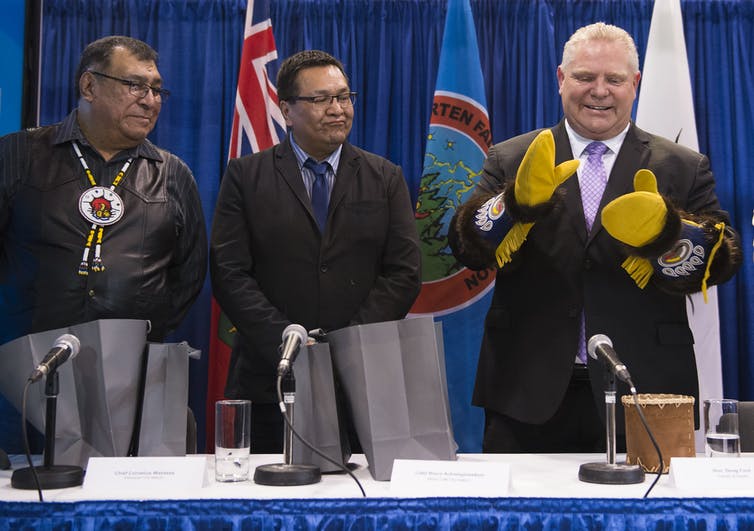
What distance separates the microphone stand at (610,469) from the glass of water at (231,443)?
648mm

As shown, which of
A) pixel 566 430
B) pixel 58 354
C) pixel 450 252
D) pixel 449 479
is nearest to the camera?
pixel 449 479

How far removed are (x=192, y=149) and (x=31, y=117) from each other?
5.23ft

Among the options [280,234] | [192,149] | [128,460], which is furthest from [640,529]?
[192,149]

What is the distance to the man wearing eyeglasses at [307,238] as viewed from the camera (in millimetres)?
2500

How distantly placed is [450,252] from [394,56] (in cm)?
113

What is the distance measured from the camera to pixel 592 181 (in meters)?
2.36

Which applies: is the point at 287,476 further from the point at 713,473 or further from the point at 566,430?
the point at 566,430

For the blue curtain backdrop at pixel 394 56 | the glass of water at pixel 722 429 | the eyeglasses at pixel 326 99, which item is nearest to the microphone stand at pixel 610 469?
the glass of water at pixel 722 429


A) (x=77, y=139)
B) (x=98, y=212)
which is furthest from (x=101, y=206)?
(x=77, y=139)

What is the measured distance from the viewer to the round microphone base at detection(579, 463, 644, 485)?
1553mm

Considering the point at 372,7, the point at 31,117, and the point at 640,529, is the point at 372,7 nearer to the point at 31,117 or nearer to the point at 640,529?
the point at 31,117

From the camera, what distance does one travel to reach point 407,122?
4141mm

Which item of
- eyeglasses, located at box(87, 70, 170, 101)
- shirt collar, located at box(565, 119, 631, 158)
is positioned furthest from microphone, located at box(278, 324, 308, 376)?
eyeglasses, located at box(87, 70, 170, 101)

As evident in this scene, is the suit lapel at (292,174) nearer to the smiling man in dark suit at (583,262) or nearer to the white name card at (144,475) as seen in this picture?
the smiling man in dark suit at (583,262)
